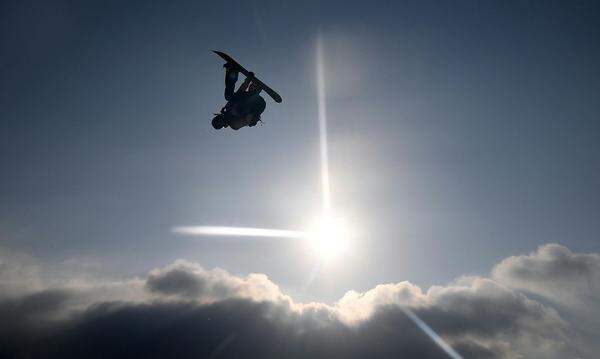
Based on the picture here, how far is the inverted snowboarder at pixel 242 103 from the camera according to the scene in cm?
2873

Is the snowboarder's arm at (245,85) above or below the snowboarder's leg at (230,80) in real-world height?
above

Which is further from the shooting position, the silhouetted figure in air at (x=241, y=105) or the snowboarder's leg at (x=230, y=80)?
the silhouetted figure in air at (x=241, y=105)

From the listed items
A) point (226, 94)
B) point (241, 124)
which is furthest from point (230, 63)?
point (241, 124)

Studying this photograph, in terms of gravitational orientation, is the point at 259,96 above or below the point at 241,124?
above

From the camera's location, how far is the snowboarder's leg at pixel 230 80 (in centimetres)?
2742

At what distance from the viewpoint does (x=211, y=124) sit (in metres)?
30.6

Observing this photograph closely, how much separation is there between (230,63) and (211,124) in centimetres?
608

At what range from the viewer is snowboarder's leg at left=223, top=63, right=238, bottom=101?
90.0 feet

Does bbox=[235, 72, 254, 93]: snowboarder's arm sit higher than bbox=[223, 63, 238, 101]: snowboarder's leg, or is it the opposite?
bbox=[235, 72, 254, 93]: snowboarder's arm

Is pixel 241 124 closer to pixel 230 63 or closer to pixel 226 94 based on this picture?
pixel 226 94

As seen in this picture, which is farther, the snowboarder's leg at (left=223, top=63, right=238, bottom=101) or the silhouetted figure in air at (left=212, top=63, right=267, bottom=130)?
the silhouetted figure in air at (left=212, top=63, right=267, bottom=130)

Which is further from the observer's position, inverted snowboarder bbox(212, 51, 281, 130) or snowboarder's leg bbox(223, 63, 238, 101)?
inverted snowboarder bbox(212, 51, 281, 130)

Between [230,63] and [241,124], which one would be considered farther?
[241,124]

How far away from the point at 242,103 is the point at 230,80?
2.10 metres
